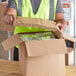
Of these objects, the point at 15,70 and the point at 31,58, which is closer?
the point at 31,58

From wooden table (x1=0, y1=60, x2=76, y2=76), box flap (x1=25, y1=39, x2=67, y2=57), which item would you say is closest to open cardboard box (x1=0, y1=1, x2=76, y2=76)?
box flap (x1=25, y1=39, x2=67, y2=57)

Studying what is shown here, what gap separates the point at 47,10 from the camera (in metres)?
1.31

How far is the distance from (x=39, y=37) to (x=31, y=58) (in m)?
0.11

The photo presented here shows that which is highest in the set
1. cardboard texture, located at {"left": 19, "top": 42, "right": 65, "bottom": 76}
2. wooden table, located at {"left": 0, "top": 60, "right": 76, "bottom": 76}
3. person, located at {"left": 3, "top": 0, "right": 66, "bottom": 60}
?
person, located at {"left": 3, "top": 0, "right": 66, "bottom": 60}

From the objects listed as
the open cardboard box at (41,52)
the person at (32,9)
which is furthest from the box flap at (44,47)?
the person at (32,9)

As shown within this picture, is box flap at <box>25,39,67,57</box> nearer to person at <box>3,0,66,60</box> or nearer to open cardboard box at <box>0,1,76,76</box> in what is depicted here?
open cardboard box at <box>0,1,76,76</box>

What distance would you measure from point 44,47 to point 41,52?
0.03 metres

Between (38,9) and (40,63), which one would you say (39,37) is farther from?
(38,9)

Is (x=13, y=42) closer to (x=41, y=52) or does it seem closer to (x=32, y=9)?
(x=41, y=52)

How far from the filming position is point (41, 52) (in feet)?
3.20

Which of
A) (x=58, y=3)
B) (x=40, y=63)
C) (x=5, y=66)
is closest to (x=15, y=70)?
(x=5, y=66)

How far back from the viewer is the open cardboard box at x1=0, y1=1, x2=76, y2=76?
96 centimetres

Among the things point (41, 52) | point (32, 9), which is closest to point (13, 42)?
point (41, 52)

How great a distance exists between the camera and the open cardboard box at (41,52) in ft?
Answer: 3.15
